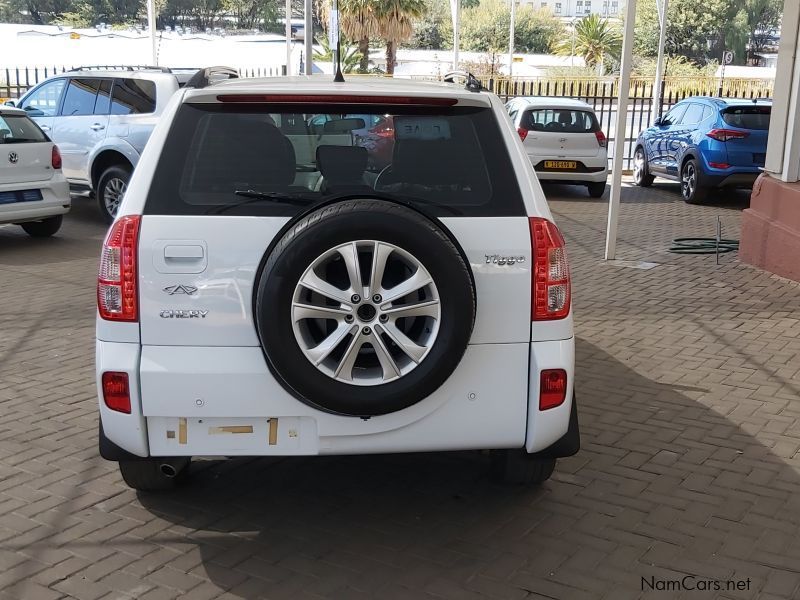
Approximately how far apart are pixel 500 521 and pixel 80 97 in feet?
36.1

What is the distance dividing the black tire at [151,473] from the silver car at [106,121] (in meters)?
8.61

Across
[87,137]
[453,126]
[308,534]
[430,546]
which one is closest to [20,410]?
[308,534]

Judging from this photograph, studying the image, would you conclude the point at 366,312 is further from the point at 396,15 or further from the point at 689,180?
the point at 396,15

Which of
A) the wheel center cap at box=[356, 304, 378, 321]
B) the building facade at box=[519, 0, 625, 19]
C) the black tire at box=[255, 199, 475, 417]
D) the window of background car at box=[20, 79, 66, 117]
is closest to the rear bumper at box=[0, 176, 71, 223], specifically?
the window of background car at box=[20, 79, 66, 117]

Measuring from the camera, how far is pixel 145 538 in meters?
4.02

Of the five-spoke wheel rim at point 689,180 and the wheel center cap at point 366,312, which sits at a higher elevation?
the wheel center cap at point 366,312

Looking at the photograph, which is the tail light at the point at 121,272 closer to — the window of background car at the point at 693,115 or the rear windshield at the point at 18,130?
the rear windshield at the point at 18,130

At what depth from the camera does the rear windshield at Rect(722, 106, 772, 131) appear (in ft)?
49.5

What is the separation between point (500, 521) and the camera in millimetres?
4215

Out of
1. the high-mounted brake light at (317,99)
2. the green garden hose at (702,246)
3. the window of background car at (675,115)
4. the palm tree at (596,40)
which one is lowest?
the green garden hose at (702,246)

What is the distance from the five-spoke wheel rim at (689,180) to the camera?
51.8 feet

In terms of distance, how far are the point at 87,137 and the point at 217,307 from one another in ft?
33.5

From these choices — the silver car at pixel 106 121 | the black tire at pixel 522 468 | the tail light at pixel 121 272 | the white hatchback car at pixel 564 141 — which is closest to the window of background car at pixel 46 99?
the silver car at pixel 106 121

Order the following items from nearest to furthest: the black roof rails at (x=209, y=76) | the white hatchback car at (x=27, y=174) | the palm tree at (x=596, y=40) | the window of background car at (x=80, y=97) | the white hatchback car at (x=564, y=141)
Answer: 1. the black roof rails at (x=209, y=76)
2. the white hatchback car at (x=27, y=174)
3. the window of background car at (x=80, y=97)
4. the white hatchback car at (x=564, y=141)
5. the palm tree at (x=596, y=40)
